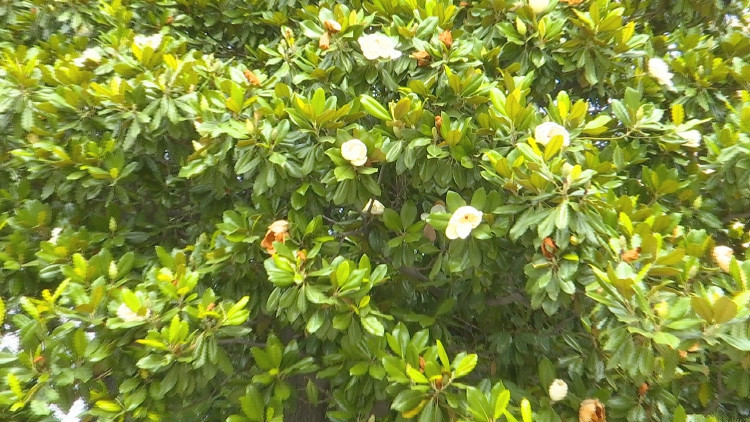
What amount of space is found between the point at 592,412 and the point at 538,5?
4.60 ft

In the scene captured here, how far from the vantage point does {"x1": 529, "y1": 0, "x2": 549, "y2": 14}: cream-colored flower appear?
1.78 meters

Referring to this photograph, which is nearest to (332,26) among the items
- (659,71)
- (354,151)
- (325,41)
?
(325,41)

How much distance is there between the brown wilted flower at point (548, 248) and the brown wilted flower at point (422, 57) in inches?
31.3

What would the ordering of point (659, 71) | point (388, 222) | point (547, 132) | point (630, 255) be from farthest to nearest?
1. point (659, 71)
2. point (388, 222)
3. point (547, 132)
4. point (630, 255)

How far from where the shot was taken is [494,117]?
4.94ft

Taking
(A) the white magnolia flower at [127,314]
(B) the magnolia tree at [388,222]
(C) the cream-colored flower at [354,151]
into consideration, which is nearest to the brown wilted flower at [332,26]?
(B) the magnolia tree at [388,222]

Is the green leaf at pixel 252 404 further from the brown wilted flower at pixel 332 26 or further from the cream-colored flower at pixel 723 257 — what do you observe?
the cream-colored flower at pixel 723 257

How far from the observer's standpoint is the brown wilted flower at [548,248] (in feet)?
4.34

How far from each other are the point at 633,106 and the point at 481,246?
77cm

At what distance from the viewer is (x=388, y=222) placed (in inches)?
63.9

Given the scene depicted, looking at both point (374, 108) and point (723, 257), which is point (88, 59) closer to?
point (374, 108)

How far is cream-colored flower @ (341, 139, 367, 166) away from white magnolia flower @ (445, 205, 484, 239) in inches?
12.8

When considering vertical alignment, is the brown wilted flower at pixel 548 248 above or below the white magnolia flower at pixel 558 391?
above

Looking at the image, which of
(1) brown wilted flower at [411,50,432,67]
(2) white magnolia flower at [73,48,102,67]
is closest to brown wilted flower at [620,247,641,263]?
(1) brown wilted flower at [411,50,432,67]
